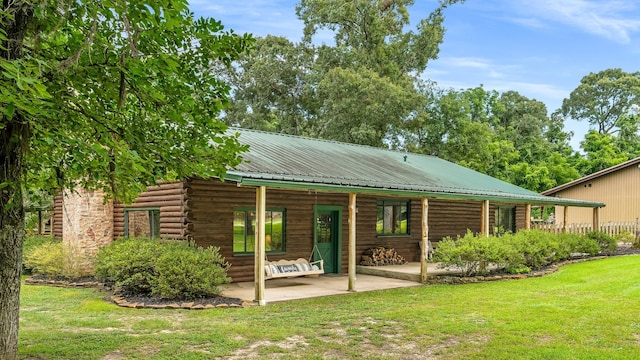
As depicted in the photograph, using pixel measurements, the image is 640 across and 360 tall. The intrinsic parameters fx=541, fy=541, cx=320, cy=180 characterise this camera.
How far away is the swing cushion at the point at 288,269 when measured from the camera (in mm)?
Answer: 12422

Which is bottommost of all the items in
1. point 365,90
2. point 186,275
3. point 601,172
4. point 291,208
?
point 186,275

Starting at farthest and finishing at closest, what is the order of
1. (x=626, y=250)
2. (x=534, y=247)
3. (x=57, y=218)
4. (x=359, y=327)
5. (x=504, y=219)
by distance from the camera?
(x=504, y=219) → (x=626, y=250) → (x=57, y=218) → (x=534, y=247) → (x=359, y=327)

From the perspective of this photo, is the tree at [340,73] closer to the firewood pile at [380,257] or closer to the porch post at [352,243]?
the firewood pile at [380,257]

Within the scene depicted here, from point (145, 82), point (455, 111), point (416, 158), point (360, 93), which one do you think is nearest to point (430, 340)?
point (145, 82)

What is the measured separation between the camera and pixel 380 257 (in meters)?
16.8

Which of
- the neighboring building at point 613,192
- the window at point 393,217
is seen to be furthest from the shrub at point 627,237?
the window at point 393,217

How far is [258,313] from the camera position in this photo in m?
9.35

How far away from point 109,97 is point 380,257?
12.4 meters

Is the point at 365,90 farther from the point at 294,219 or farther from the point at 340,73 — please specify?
the point at 294,219

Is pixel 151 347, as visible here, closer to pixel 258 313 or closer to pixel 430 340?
pixel 258 313

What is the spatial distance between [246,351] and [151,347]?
1.24 meters

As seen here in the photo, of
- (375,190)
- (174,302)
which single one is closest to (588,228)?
(375,190)

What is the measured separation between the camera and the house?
483 inches

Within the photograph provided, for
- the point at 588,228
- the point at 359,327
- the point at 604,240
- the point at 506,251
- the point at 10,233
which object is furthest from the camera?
the point at 588,228
